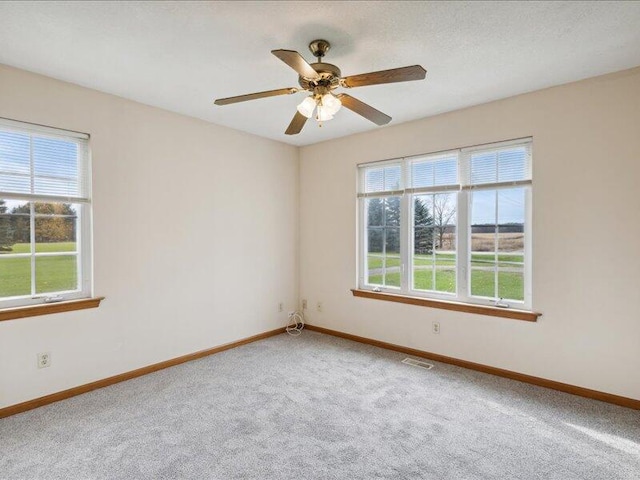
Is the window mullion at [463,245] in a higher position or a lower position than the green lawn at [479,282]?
higher

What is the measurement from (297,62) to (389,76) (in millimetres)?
507

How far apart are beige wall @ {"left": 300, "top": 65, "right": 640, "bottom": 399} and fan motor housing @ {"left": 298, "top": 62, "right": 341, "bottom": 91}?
6.02 feet

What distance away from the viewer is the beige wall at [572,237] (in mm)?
2588

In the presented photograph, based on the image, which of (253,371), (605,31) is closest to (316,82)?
(605,31)

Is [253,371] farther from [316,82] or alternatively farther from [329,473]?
[316,82]

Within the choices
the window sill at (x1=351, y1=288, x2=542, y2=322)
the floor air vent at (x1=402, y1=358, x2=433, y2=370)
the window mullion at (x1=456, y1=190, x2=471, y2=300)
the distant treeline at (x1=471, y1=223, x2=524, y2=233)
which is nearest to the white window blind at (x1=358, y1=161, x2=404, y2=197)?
the window mullion at (x1=456, y1=190, x2=471, y2=300)

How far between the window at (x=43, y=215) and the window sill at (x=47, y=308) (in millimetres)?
87

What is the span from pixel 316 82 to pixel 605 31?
175cm

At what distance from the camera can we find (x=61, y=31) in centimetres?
207

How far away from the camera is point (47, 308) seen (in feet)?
8.76

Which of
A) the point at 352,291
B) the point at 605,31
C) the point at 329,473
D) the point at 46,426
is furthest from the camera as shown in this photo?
the point at 352,291

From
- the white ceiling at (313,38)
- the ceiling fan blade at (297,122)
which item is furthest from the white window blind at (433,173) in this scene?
the ceiling fan blade at (297,122)

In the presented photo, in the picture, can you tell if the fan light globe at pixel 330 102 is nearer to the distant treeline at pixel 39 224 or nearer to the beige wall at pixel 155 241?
the beige wall at pixel 155 241

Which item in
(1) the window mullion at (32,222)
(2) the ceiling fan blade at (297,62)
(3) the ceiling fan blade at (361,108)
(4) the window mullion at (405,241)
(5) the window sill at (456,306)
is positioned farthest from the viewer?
(4) the window mullion at (405,241)
